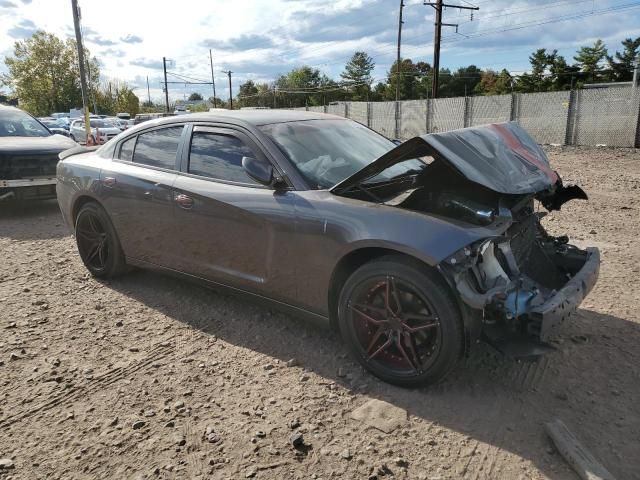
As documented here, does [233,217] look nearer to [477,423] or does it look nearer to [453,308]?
[453,308]

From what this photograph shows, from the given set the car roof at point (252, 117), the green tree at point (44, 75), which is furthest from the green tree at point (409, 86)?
the car roof at point (252, 117)

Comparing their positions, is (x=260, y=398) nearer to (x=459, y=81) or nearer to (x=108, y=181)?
(x=108, y=181)

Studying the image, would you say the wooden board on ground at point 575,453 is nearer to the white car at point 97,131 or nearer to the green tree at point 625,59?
the white car at point 97,131

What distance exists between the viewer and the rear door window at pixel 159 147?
161 inches

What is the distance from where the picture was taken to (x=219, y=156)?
376 centimetres

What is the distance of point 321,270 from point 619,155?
14.4 meters

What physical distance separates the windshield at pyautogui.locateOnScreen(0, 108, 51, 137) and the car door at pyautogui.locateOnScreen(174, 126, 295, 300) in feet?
21.1

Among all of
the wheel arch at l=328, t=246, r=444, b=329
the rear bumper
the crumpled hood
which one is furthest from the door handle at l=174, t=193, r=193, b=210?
the rear bumper

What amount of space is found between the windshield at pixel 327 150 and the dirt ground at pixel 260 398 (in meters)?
1.17

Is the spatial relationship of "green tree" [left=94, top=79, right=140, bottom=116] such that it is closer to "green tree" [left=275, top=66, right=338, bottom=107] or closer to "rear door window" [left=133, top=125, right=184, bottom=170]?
"green tree" [left=275, top=66, right=338, bottom=107]

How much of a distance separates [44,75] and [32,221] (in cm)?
6189

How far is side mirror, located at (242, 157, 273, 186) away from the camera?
10.7ft

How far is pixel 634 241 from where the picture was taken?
5594 millimetres

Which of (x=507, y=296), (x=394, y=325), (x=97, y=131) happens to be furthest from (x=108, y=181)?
(x=97, y=131)
